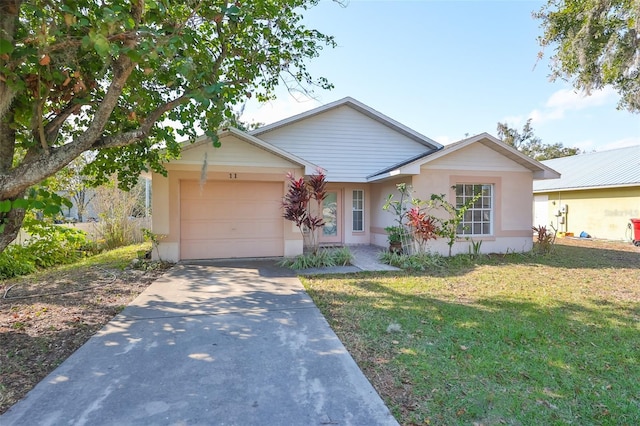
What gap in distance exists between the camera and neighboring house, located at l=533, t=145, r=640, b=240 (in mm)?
14906

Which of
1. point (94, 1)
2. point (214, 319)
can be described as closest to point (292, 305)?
point (214, 319)

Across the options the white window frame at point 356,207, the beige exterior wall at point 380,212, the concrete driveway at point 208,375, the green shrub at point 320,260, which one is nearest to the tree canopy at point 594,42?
the beige exterior wall at point 380,212

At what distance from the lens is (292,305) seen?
5.49 meters

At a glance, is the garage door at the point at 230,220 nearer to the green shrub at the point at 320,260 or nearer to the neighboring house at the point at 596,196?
the green shrub at the point at 320,260

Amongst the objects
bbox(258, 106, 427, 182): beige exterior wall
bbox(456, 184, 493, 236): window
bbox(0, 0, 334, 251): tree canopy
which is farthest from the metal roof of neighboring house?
bbox(0, 0, 334, 251): tree canopy

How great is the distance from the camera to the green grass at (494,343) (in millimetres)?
2791

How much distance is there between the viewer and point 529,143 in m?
41.6

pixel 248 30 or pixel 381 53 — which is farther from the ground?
pixel 381 53

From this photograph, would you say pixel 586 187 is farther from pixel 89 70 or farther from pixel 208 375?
pixel 89 70

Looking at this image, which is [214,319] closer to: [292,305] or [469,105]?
[292,305]

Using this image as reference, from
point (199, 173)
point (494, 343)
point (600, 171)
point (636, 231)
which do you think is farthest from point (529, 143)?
point (494, 343)

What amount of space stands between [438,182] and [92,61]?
900cm

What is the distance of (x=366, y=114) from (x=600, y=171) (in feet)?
44.1

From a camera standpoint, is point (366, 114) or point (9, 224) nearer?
point (9, 224)
